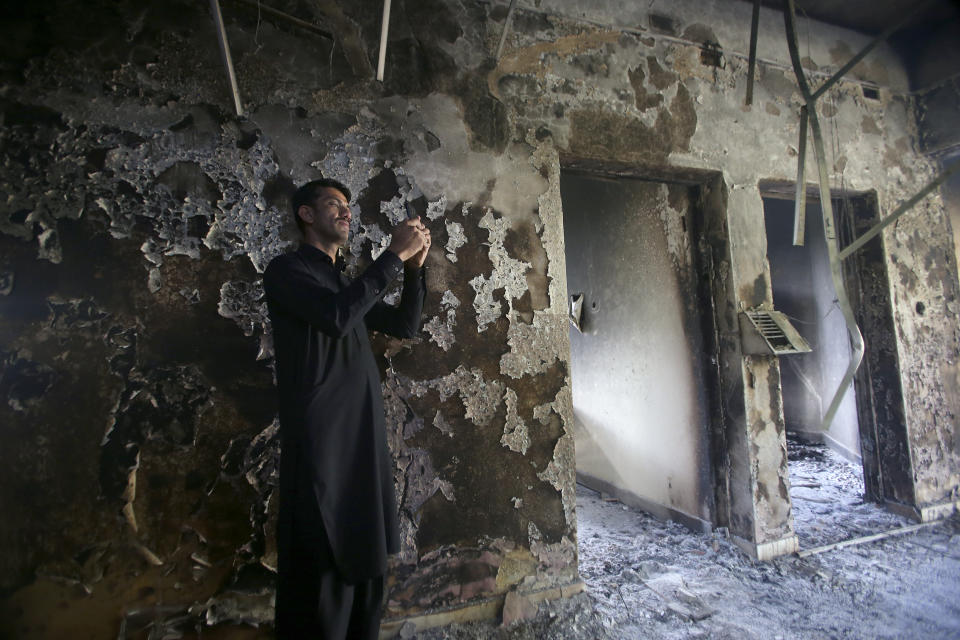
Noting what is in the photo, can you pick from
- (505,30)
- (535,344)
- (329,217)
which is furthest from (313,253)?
(505,30)

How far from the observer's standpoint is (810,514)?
2811 mm

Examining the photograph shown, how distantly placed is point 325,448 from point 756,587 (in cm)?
201

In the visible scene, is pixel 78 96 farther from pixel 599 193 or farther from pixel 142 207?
pixel 599 193

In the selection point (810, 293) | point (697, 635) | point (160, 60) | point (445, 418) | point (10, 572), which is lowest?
point (697, 635)

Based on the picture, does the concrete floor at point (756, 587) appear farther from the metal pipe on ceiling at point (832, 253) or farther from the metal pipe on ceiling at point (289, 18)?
the metal pipe on ceiling at point (289, 18)

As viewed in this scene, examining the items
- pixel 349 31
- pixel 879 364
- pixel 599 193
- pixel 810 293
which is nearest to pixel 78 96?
pixel 349 31

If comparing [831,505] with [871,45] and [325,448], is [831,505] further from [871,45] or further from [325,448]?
[325,448]

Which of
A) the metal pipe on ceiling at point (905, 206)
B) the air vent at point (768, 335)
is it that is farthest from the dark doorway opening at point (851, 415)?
the metal pipe on ceiling at point (905, 206)

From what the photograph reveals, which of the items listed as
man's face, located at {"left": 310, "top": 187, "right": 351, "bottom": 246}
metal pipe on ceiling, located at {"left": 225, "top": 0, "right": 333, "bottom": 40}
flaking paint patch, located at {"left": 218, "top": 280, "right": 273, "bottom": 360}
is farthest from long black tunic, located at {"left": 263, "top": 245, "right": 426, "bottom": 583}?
metal pipe on ceiling, located at {"left": 225, "top": 0, "right": 333, "bottom": 40}

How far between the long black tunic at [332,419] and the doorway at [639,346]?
4.99ft

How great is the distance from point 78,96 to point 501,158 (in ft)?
4.97

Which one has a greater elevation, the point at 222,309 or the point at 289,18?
the point at 289,18

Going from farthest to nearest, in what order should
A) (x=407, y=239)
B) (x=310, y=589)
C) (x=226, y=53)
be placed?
1. (x=226, y=53)
2. (x=407, y=239)
3. (x=310, y=589)

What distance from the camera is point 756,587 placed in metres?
2.02
